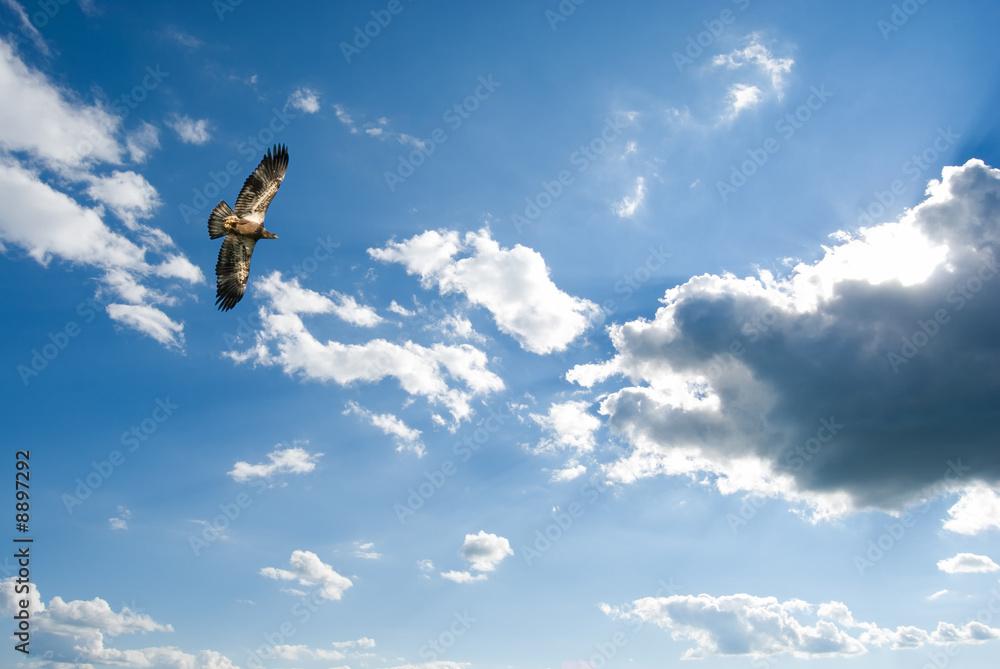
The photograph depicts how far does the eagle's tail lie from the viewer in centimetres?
3409

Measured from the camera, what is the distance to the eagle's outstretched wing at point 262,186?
34719mm

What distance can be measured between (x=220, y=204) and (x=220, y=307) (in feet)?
18.9

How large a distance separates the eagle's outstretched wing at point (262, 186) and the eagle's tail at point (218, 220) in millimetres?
601

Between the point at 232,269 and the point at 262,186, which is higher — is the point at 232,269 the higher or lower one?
the lower one

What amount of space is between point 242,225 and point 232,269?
10.3 feet

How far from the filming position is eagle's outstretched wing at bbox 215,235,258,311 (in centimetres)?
3584

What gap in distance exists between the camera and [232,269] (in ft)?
120

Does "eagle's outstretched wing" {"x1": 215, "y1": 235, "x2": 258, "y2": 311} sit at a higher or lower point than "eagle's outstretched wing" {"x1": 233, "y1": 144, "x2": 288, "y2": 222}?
lower

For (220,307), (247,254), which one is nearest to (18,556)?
(220,307)

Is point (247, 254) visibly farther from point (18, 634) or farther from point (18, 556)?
point (18, 634)

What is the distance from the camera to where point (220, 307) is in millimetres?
35500

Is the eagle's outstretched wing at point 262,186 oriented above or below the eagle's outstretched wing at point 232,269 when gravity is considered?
above

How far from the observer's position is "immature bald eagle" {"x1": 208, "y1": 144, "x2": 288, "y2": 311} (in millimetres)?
34438

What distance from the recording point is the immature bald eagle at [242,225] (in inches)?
1356
